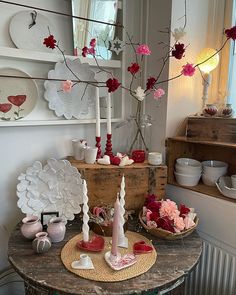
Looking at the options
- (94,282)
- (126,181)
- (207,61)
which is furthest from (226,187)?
(94,282)

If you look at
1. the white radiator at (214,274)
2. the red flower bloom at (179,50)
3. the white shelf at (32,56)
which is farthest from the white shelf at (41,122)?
the white radiator at (214,274)

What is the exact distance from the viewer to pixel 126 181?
134 cm

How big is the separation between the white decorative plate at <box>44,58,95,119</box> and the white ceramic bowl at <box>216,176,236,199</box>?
0.86 m

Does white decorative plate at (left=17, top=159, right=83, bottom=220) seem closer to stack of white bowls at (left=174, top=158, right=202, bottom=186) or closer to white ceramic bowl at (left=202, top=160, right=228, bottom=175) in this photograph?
stack of white bowls at (left=174, top=158, right=202, bottom=186)

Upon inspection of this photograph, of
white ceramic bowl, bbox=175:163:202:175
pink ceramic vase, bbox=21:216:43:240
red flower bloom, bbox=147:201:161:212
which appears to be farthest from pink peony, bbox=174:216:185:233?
pink ceramic vase, bbox=21:216:43:240

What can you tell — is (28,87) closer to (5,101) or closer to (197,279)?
(5,101)

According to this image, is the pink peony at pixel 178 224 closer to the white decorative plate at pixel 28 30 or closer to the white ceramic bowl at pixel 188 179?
the white ceramic bowl at pixel 188 179

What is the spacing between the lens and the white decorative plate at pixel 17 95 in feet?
4.17

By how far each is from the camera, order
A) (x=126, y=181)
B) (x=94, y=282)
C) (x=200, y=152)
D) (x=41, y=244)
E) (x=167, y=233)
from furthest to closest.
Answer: (x=200, y=152), (x=126, y=181), (x=167, y=233), (x=41, y=244), (x=94, y=282)

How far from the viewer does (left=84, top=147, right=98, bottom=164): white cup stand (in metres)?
1.35

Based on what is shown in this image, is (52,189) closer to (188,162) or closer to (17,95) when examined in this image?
(17,95)

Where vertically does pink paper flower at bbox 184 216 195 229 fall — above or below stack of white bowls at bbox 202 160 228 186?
below

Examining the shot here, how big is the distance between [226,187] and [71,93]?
3.21 ft

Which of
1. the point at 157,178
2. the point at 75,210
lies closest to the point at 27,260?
the point at 75,210
